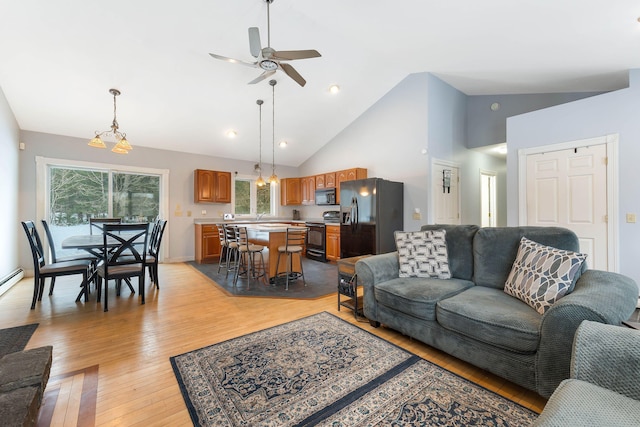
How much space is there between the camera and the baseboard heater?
145 inches

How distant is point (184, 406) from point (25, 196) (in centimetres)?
558

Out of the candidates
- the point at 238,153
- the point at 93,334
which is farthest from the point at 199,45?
the point at 93,334

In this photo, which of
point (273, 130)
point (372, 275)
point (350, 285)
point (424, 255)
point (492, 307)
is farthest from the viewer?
point (273, 130)

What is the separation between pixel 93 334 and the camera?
8.29 ft

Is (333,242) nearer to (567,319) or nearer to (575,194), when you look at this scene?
(575,194)

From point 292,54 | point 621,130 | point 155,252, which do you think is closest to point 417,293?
point 292,54

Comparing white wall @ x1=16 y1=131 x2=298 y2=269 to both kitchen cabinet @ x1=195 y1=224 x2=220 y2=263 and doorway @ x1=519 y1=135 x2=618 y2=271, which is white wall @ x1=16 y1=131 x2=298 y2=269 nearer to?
kitchen cabinet @ x1=195 y1=224 x2=220 y2=263

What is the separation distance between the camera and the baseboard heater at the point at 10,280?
369 cm

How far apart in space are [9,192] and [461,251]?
6598 mm

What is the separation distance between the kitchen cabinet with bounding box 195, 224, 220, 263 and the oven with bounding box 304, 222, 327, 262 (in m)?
2.20

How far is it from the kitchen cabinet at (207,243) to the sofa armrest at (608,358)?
6.20 meters

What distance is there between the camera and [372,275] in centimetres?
260

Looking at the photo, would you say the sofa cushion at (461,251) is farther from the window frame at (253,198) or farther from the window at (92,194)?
the window at (92,194)

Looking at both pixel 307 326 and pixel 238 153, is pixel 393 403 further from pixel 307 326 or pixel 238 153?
pixel 238 153
